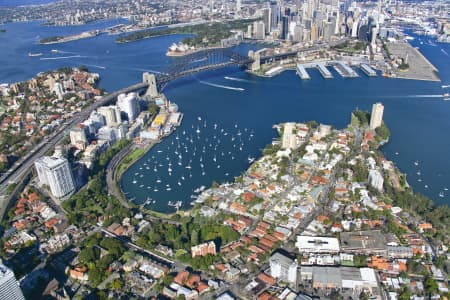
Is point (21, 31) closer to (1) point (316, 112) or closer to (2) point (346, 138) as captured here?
(1) point (316, 112)

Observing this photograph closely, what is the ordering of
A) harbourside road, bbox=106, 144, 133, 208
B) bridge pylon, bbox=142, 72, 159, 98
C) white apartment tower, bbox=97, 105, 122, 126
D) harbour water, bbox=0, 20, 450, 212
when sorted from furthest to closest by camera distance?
bridge pylon, bbox=142, 72, 159, 98 < white apartment tower, bbox=97, 105, 122, 126 < harbour water, bbox=0, 20, 450, 212 < harbourside road, bbox=106, 144, 133, 208

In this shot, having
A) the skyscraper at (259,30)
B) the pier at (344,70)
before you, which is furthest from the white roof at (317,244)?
the skyscraper at (259,30)

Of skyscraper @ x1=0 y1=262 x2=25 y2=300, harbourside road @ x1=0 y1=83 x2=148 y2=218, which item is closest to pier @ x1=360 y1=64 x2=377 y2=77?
harbourside road @ x1=0 y1=83 x2=148 y2=218

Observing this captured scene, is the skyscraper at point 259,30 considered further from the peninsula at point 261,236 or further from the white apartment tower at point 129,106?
the peninsula at point 261,236

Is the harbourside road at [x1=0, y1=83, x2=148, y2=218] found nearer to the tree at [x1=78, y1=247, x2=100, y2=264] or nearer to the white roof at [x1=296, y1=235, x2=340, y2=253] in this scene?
the tree at [x1=78, y1=247, x2=100, y2=264]

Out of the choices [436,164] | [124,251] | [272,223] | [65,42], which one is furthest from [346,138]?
[65,42]

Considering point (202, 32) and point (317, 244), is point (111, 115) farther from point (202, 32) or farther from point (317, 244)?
point (202, 32)

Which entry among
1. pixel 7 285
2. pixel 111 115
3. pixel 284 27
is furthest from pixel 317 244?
pixel 284 27
